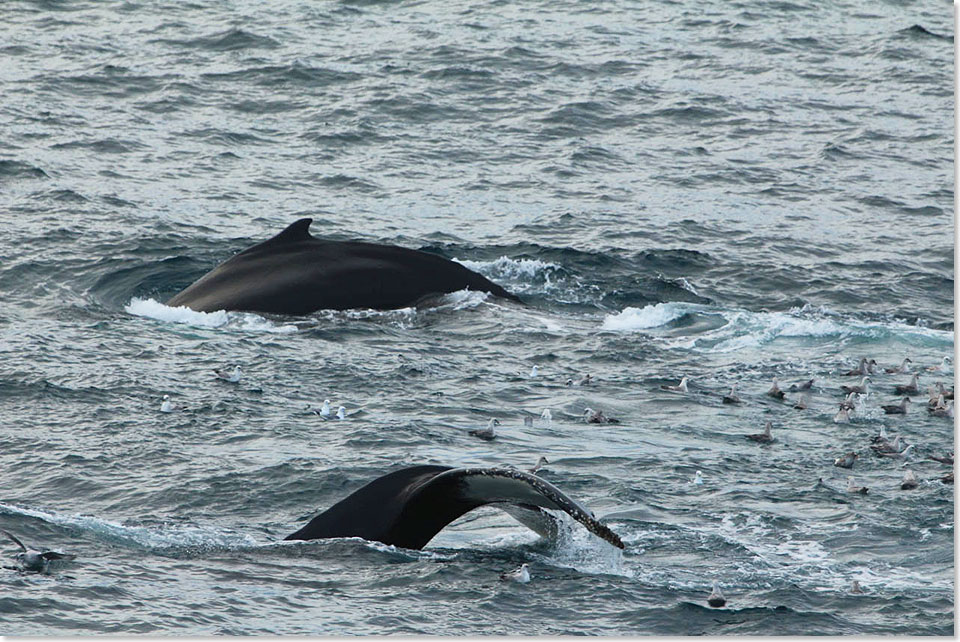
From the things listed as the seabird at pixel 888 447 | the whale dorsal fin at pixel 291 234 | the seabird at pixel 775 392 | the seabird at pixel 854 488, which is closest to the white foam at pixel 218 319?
the whale dorsal fin at pixel 291 234

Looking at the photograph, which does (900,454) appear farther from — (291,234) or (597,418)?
(291,234)

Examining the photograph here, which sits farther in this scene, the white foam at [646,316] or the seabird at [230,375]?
the white foam at [646,316]

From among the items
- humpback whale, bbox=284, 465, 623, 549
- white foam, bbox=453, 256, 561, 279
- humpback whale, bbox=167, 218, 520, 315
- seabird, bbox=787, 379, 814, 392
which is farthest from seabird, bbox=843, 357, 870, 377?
humpback whale, bbox=284, 465, 623, 549

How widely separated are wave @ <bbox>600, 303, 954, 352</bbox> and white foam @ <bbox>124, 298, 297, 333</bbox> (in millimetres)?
3736

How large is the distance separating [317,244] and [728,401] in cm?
547

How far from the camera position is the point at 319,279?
17406mm

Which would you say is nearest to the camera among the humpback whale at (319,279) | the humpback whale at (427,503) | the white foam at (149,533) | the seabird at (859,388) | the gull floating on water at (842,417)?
the humpback whale at (427,503)

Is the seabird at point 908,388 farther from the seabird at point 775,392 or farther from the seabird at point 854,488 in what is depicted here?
the seabird at point 854,488

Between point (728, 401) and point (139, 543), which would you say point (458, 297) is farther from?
point (139, 543)

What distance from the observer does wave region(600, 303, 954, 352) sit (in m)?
17.2

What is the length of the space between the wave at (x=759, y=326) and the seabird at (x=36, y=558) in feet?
28.2

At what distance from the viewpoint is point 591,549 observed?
404 inches

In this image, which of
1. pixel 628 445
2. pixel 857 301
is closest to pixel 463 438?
pixel 628 445

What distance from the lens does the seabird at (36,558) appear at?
31.9 ft
